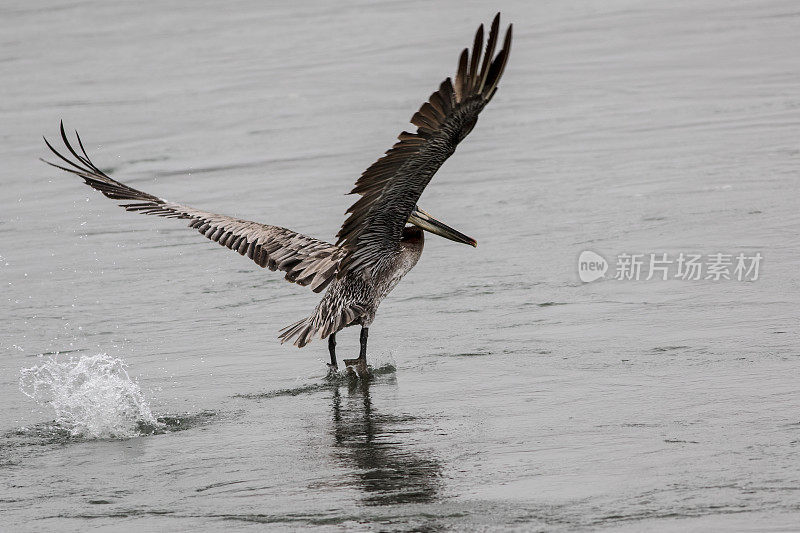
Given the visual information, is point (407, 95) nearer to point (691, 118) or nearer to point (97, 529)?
point (691, 118)

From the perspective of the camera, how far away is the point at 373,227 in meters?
6.93

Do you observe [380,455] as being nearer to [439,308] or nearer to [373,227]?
[373,227]

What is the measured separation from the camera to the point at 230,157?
12266 mm

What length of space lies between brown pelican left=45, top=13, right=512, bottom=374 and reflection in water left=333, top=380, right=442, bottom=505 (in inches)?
28.0

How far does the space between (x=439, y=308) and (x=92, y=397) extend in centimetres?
230

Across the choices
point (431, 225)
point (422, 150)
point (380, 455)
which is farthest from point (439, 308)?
point (380, 455)

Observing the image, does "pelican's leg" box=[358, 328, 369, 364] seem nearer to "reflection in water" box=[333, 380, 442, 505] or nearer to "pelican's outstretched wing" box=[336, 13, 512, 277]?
"reflection in water" box=[333, 380, 442, 505]

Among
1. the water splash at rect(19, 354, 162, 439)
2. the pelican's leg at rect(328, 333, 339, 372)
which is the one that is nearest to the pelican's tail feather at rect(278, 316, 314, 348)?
the pelican's leg at rect(328, 333, 339, 372)

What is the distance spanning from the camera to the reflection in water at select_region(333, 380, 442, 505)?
4910mm

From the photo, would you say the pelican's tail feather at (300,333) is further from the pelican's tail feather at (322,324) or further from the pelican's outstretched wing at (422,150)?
the pelican's outstretched wing at (422,150)

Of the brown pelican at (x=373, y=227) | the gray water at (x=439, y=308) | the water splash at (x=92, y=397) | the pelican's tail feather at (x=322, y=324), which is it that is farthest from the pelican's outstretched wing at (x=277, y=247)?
the water splash at (x=92, y=397)

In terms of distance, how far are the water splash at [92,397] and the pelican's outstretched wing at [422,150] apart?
4.37 ft

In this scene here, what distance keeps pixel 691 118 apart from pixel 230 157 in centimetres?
412

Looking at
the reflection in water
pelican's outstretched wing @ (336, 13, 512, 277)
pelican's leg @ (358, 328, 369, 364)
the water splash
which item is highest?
pelican's outstretched wing @ (336, 13, 512, 277)
